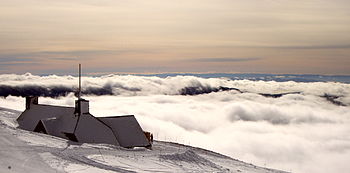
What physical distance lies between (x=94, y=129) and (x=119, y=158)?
735 inches

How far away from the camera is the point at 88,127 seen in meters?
44.5

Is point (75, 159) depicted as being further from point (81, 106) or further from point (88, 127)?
point (81, 106)

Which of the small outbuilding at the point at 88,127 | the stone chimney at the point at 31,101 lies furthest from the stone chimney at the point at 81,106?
the stone chimney at the point at 31,101

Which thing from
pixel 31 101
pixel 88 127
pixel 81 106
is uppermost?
pixel 81 106

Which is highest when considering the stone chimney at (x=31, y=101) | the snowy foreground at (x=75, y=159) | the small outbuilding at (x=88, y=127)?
the snowy foreground at (x=75, y=159)

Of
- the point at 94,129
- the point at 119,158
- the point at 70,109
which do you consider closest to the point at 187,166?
the point at 119,158

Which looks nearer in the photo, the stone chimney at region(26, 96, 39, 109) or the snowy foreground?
the snowy foreground

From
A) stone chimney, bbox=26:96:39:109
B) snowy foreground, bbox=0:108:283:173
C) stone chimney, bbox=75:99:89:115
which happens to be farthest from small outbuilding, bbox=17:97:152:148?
snowy foreground, bbox=0:108:283:173

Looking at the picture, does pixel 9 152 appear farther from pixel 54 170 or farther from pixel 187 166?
pixel 187 166

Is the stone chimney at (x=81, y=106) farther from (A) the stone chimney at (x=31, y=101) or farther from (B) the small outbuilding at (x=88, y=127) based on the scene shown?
(A) the stone chimney at (x=31, y=101)

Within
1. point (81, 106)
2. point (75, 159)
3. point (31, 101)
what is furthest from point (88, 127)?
point (75, 159)

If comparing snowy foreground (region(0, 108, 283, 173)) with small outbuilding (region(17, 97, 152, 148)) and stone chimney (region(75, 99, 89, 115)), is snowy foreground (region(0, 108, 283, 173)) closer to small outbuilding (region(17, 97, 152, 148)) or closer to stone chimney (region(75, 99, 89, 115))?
small outbuilding (region(17, 97, 152, 148))

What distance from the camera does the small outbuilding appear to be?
4384 centimetres

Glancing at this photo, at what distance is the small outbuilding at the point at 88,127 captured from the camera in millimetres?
43844
